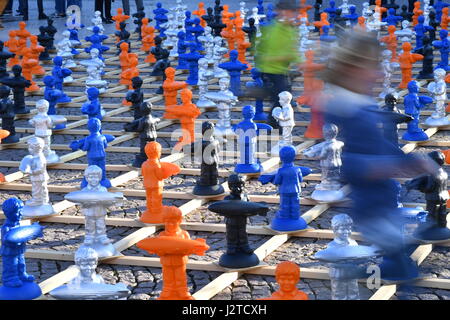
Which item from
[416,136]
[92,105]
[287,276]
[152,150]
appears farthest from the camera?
[416,136]

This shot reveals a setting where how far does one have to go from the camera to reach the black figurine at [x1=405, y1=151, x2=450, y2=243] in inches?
213

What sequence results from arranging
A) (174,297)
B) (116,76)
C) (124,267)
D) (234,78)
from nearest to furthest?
(174,297) < (124,267) < (234,78) < (116,76)

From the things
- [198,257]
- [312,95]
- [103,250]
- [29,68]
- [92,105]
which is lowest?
[198,257]

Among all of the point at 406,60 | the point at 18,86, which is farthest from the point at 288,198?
the point at 406,60

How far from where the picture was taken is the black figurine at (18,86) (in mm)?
8547

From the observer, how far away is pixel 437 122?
26.4 ft

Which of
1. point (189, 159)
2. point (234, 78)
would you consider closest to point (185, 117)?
point (189, 159)

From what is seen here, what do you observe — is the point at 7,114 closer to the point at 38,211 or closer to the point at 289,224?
the point at 38,211

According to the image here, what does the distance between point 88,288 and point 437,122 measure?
445 centimetres

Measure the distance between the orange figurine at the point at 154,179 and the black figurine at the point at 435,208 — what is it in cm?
150

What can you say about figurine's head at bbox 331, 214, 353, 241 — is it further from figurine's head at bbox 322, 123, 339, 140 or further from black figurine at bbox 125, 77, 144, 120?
black figurine at bbox 125, 77, 144, 120

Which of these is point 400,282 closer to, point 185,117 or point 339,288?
point 339,288
